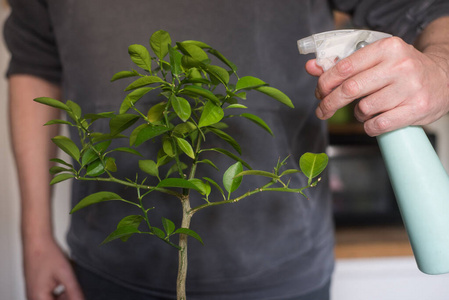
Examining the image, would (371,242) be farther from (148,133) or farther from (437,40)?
(148,133)

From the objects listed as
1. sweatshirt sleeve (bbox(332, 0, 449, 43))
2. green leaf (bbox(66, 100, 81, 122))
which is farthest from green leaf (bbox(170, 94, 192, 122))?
sweatshirt sleeve (bbox(332, 0, 449, 43))

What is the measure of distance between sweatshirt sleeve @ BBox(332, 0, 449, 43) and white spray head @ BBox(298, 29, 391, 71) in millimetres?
230

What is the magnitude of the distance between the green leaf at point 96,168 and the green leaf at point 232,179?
118 mm

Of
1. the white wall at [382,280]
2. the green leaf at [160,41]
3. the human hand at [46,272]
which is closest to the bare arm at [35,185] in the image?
the human hand at [46,272]

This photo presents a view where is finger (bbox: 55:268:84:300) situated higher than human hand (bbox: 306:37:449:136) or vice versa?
human hand (bbox: 306:37:449:136)

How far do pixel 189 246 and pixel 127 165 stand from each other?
0.16 meters

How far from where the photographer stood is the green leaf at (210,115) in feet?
1.27

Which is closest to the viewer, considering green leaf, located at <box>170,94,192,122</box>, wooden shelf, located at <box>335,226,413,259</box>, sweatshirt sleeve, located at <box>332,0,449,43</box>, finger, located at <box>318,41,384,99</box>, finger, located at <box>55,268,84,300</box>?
green leaf, located at <box>170,94,192,122</box>

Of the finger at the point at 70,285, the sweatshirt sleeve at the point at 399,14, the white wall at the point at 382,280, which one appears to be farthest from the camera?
the white wall at the point at 382,280

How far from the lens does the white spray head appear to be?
1.61 feet

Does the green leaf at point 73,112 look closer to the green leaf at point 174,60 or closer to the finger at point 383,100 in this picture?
the green leaf at point 174,60

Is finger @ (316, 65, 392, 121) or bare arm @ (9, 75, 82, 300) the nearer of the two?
finger @ (316, 65, 392, 121)

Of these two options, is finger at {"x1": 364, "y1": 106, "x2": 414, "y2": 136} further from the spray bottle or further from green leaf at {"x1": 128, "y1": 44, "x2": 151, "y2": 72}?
green leaf at {"x1": 128, "y1": 44, "x2": 151, "y2": 72}

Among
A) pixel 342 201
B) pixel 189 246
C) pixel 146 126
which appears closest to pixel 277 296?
pixel 189 246
